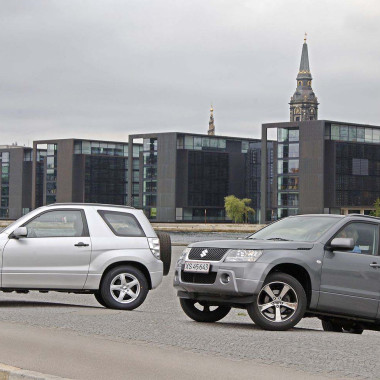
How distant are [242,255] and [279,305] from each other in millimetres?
776

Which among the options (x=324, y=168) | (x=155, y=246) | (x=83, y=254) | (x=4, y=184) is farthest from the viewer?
(x=4, y=184)

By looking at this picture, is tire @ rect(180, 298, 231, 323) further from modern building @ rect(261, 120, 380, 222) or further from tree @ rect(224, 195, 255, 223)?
tree @ rect(224, 195, 255, 223)

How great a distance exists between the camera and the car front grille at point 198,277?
11500mm

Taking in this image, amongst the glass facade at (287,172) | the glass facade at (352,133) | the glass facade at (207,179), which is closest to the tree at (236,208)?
the glass facade at (207,179)

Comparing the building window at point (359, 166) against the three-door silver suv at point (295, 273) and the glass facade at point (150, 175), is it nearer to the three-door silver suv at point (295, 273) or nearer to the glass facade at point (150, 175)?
the glass facade at point (150, 175)

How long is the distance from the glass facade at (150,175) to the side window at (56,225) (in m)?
126

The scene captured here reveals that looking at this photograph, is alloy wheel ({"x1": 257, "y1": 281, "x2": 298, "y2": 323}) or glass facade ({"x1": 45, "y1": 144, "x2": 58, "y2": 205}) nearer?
alloy wheel ({"x1": 257, "y1": 281, "x2": 298, "y2": 323})

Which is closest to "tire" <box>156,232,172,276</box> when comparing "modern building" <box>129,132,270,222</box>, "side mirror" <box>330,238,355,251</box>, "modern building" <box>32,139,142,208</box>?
"side mirror" <box>330,238,355,251</box>

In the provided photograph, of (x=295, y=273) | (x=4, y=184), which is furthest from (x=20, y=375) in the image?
(x=4, y=184)

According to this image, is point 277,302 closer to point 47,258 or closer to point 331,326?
point 331,326

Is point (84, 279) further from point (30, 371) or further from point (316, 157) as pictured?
point (316, 157)

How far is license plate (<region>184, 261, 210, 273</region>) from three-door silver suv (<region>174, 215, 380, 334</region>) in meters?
0.01

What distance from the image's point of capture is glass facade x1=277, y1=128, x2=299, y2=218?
12188 centimetres

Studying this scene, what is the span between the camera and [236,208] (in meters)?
141
